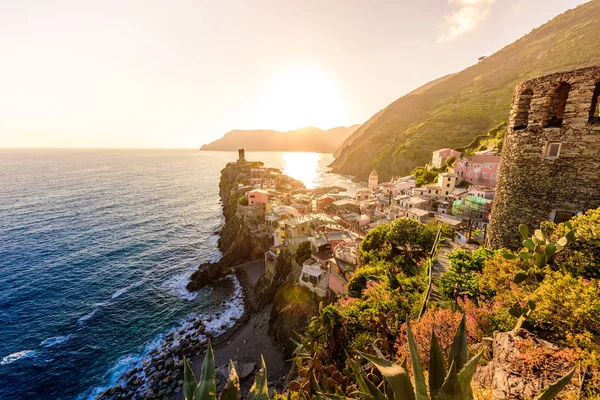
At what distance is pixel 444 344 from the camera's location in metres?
8.18

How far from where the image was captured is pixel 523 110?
9398mm

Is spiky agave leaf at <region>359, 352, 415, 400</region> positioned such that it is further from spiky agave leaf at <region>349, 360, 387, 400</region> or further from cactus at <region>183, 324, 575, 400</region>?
spiky agave leaf at <region>349, 360, 387, 400</region>

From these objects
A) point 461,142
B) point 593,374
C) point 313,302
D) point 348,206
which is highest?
point 461,142

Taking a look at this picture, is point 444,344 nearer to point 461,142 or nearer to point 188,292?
point 188,292

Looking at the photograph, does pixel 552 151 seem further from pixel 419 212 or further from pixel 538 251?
pixel 419 212

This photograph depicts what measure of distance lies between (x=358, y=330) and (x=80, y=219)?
247ft

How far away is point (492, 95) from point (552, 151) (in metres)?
135

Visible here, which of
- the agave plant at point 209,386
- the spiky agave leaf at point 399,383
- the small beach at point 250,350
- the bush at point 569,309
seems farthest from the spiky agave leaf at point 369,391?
A: the small beach at point 250,350

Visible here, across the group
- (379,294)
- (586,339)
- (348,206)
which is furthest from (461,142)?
(586,339)

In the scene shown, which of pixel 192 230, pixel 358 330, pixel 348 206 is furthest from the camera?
pixel 192 230

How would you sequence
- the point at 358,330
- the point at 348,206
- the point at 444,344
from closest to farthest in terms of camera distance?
1. the point at 444,344
2. the point at 358,330
3. the point at 348,206

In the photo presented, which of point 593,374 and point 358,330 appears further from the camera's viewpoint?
point 358,330

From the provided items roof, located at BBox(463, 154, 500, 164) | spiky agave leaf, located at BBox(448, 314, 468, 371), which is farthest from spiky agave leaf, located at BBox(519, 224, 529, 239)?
roof, located at BBox(463, 154, 500, 164)

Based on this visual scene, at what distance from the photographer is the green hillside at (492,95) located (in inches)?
3612
